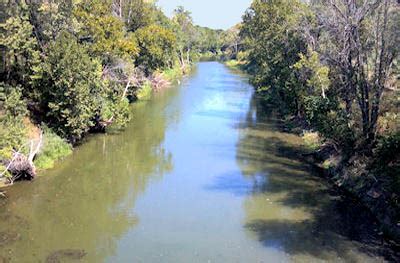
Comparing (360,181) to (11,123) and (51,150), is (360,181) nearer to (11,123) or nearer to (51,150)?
(51,150)

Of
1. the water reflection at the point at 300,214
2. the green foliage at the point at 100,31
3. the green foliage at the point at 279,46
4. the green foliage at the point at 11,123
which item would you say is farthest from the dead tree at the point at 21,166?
the green foliage at the point at 279,46

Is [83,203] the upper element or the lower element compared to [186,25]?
lower

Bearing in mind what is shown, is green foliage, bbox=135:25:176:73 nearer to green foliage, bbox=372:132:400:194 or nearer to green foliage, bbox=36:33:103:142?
green foliage, bbox=36:33:103:142

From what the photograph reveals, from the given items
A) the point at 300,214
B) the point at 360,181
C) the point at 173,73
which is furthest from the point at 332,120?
the point at 173,73

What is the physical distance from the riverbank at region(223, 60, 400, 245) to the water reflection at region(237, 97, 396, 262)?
57cm

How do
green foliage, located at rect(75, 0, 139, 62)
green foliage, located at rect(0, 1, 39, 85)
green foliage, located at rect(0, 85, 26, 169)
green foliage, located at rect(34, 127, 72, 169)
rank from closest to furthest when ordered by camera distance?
green foliage, located at rect(0, 85, 26, 169) → green foliage, located at rect(34, 127, 72, 169) → green foliage, located at rect(0, 1, 39, 85) → green foliage, located at rect(75, 0, 139, 62)

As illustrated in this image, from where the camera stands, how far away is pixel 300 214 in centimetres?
2073

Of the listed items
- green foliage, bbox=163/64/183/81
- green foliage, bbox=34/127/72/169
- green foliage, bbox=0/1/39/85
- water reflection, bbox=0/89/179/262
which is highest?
green foliage, bbox=0/1/39/85

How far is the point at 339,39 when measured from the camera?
25.5 metres

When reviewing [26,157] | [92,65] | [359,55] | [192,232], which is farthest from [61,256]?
[359,55]

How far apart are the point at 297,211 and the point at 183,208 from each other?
539 cm

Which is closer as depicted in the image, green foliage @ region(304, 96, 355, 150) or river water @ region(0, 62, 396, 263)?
river water @ region(0, 62, 396, 263)

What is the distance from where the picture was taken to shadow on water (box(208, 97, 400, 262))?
17.5 meters

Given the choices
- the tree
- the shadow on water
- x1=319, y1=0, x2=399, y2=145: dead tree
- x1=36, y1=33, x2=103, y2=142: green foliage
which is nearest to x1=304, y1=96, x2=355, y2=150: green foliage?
x1=319, y1=0, x2=399, y2=145: dead tree
